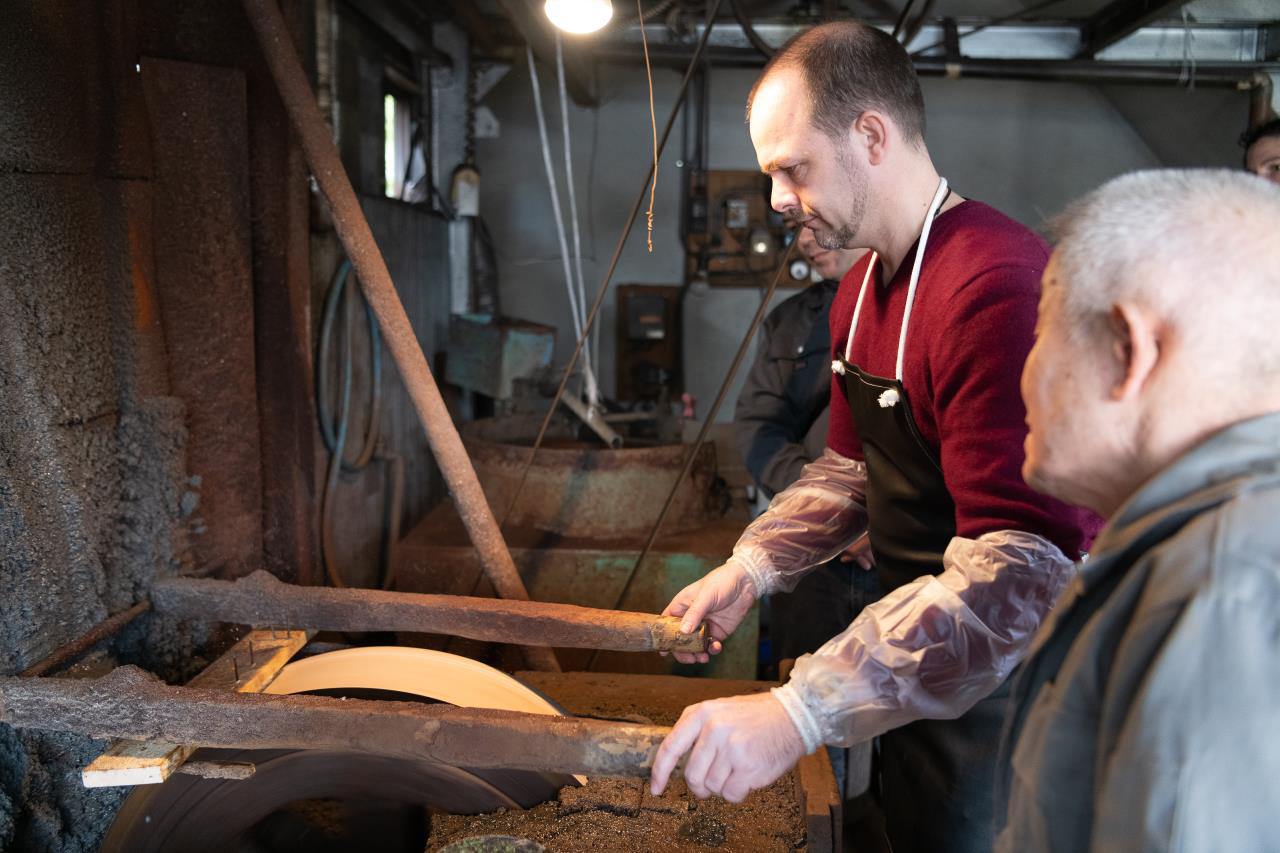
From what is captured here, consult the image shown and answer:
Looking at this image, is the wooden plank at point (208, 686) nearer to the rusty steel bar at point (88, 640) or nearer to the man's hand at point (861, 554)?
the rusty steel bar at point (88, 640)

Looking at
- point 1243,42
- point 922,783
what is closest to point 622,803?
point 922,783

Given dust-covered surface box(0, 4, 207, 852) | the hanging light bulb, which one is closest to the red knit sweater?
the hanging light bulb

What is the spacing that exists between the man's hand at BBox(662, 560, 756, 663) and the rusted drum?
4.74 feet

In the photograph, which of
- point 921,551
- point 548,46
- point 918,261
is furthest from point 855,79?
point 548,46

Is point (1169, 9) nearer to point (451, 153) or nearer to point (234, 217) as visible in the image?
point (451, 153)

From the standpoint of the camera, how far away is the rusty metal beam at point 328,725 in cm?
123

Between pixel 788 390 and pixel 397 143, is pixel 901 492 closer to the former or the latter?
pixel 788 390

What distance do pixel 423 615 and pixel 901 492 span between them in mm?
934

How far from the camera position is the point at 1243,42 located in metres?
4.33

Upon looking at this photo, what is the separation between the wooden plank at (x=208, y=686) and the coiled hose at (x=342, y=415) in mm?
863

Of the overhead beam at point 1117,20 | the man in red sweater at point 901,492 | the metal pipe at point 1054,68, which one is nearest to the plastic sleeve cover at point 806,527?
the man in red sweater at point 901,492

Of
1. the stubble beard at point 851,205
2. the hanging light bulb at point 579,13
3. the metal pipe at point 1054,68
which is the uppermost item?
the metal pipe at point 1054,68

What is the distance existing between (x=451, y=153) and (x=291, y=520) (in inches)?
106

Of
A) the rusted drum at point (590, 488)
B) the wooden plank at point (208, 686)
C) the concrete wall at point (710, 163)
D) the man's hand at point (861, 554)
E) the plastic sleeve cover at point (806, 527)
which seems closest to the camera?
the wooden plank at point (208, 686)
